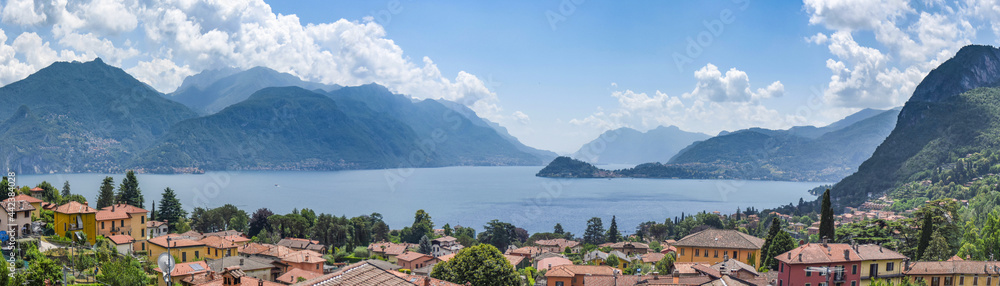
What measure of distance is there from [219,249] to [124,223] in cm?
683

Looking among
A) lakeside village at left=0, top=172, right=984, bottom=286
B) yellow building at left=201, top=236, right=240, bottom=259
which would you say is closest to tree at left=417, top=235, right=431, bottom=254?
lakeside village at left=0, top=172, right=984, bottom=286

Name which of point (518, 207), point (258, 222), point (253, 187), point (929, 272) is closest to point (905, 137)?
point (518, 207)

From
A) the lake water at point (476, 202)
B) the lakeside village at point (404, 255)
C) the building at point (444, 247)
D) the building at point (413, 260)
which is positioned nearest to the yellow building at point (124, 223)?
the lakeside village at point (404, 255)

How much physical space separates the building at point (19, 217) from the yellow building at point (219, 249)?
424 inches

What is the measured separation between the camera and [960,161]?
376 feet

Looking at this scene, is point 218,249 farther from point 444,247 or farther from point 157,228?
point 444,247

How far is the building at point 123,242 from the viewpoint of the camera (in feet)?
126

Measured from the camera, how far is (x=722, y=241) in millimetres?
42906

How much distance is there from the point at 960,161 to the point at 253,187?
18545 cm

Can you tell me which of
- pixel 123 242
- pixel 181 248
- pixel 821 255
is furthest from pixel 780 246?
pixel 123 242

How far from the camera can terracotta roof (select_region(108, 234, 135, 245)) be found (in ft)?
128

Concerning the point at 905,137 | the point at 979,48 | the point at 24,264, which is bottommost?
the point at 24,264

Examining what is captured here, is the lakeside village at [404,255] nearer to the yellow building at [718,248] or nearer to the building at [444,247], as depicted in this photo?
the yellow building at [718,248]

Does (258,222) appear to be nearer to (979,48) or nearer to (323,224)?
(323,224)
